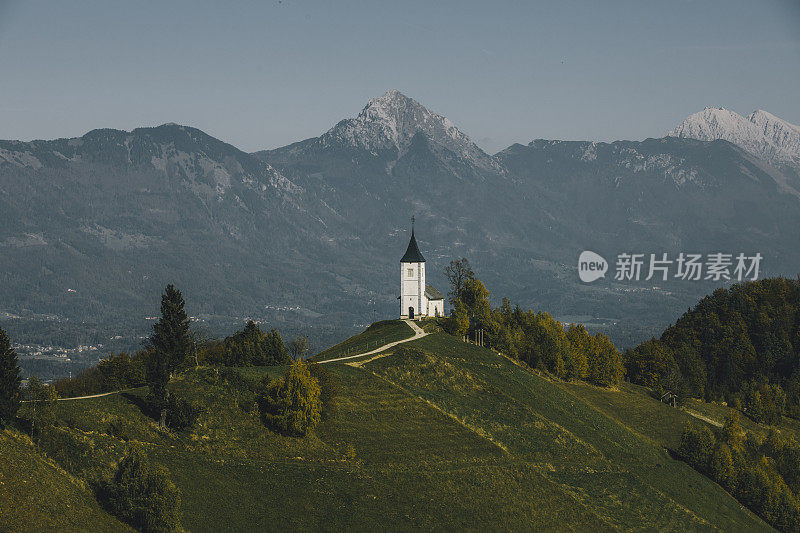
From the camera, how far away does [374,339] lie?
120 metres

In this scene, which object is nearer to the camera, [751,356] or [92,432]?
[92,432]

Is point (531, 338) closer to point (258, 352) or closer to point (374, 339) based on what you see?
point (374, 339)

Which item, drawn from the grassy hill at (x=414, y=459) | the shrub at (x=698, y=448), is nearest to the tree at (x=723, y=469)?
the shrub at (x=698, y=448)

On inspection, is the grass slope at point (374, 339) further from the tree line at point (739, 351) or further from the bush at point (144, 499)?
the bush at point (144, 499)

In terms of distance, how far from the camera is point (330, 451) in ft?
236

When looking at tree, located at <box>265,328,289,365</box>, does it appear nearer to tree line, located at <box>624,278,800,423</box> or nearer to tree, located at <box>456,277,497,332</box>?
tree, located at <box>456,277,497,332</box>

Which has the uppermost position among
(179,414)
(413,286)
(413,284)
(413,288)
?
(413,284)

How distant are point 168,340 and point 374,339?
5250 cm

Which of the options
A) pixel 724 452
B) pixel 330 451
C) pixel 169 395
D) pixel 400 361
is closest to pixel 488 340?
pixel 400 361

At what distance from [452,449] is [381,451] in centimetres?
753

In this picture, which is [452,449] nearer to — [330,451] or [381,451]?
[381,451]

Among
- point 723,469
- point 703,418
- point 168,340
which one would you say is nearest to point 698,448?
point 723,469

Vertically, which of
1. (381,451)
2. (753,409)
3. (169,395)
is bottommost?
(753,409)

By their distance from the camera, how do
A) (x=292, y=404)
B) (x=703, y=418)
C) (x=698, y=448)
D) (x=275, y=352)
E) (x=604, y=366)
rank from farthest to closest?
(x=703, y=418) → (x=604, y=366) → (x=275, y=352) → (x=698, y=448) → (x=292, y=404)
